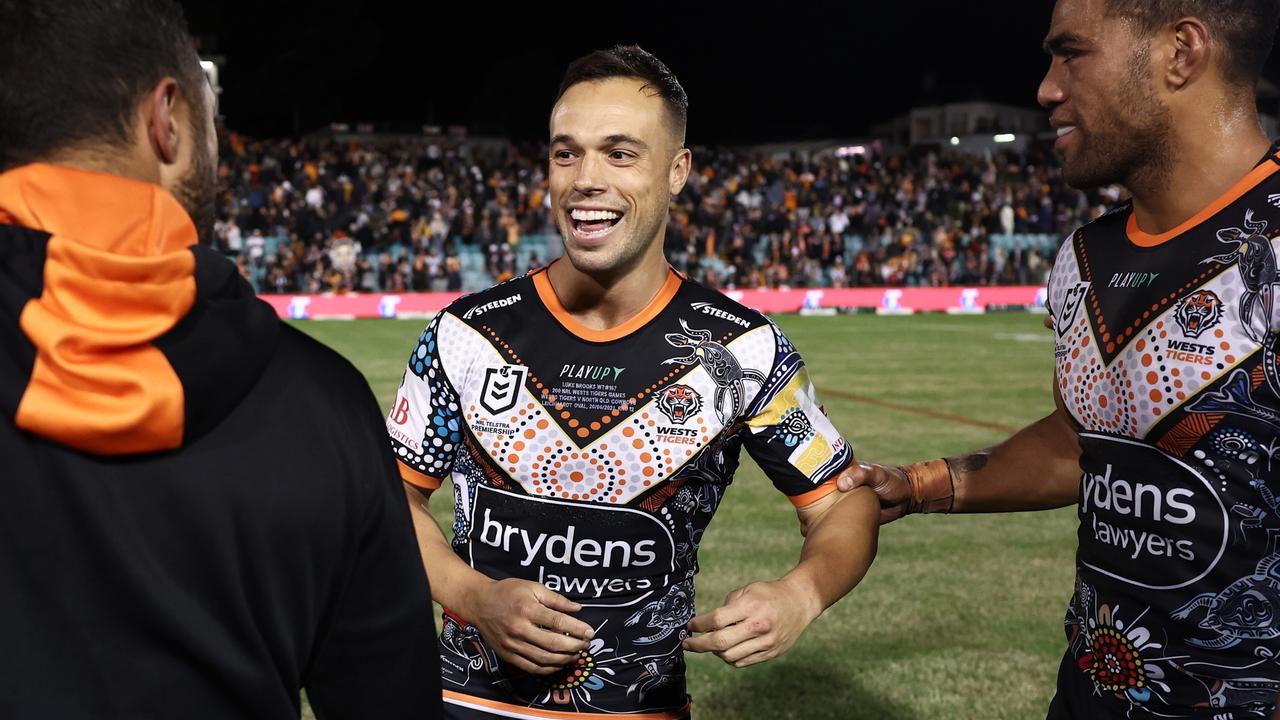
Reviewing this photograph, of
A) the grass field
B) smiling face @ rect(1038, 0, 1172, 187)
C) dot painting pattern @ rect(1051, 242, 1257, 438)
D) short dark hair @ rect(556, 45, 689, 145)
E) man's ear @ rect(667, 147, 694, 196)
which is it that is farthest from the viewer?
the grass field

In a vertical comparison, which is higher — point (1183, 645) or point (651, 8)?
point (651, 8)

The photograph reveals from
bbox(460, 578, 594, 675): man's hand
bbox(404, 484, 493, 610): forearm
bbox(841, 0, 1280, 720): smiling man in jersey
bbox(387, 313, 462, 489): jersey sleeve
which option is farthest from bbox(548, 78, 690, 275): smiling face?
bbox(841, 0, 1280, 720): smiling man in jersey

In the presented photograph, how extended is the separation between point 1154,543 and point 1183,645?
230 millimetres

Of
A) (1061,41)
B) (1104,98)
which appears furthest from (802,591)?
(1061,41)

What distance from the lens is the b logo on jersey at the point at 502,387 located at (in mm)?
2922

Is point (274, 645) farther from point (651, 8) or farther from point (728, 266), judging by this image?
point (651, 8)

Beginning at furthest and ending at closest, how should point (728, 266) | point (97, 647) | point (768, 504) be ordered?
1. point (728, 266)
2. point (768, 504)
3. point (97, 647)

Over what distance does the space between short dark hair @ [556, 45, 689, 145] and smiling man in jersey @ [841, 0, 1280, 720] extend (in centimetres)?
99

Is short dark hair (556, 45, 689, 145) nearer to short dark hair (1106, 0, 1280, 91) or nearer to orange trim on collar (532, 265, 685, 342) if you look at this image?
orange trim on collar (532, 265, 685, 342)

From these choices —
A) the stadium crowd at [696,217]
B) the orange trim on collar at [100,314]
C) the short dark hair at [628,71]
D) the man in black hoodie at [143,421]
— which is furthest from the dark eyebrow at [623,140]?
the stadium crowd at [696,217]

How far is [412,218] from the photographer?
31969 millimetres

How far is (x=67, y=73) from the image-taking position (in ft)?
4.44

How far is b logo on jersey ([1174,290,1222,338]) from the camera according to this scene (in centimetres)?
246

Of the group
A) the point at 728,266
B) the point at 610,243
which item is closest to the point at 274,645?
the point at 610,243
